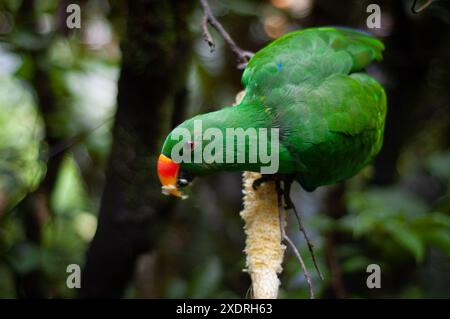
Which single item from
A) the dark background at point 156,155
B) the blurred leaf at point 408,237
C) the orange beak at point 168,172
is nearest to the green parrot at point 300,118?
the orange beak at point 168,172

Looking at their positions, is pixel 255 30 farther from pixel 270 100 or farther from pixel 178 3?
pixel 270 100

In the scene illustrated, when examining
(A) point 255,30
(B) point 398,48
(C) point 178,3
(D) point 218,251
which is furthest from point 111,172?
(B) point 398,48

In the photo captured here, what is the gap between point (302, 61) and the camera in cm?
165

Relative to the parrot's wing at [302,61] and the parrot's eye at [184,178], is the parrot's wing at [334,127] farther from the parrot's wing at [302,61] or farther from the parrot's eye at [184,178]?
the parrot's eye at [184,178]

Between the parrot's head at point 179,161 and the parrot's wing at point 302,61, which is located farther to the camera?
the parrot's wing at point 302,61

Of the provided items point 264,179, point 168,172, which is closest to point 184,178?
point 168,172

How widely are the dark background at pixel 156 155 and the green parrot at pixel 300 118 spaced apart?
42cm

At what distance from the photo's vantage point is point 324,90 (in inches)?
63.3

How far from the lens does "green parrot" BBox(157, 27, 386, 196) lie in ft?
4.78

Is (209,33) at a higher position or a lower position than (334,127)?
higher

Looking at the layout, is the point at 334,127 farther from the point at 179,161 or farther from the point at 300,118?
the point at 179,161

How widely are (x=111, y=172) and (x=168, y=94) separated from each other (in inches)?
15.8

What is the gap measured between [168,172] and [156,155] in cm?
61

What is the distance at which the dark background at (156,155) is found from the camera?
2.00 meters
